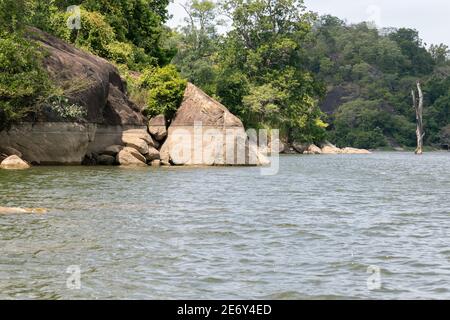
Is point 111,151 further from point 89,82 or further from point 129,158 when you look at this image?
point 89,82

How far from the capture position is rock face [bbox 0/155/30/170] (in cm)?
2756

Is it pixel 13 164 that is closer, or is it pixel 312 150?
pixel 13 164

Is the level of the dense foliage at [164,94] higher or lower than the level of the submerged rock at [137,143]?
higher

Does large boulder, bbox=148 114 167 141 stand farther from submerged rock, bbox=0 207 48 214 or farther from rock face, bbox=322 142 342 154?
rock face, bbox=322 142 342 154

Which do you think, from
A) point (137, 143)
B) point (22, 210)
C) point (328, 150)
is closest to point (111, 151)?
point (137, 143)

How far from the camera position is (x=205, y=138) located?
35.5m

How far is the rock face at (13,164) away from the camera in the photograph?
27.6m

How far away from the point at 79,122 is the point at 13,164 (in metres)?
4.87

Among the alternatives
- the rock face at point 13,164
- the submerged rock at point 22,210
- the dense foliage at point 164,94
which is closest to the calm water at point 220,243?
Answer: the submerged rock at point 22,210

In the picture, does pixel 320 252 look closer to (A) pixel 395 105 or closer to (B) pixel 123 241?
(B) pixel 123 241

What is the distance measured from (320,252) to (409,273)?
180 cm

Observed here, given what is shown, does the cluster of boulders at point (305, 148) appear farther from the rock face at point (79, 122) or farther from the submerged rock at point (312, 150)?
the rock face at point (79, 122)

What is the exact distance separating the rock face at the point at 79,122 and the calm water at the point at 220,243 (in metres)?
9.29
